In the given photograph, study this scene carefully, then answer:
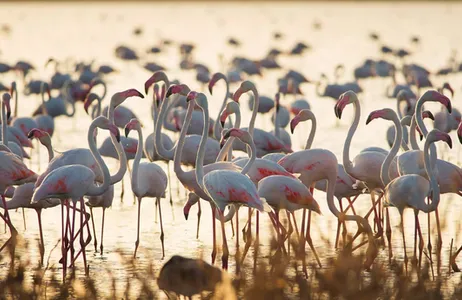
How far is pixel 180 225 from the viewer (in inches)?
377

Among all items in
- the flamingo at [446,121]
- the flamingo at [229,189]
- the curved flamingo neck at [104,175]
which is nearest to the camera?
the flamingo at [229,189]

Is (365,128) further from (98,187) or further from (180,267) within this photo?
(180,267)

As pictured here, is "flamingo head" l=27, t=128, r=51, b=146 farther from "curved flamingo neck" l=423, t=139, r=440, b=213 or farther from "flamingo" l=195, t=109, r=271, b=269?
"curved flamingo neck" l=423, t=139, r=440, b=213

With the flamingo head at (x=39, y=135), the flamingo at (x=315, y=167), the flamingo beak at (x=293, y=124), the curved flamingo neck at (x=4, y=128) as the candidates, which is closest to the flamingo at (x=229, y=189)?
the flamingo at (x=315, y=167)

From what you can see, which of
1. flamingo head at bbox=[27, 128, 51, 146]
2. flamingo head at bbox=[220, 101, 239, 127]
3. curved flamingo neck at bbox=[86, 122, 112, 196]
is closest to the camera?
curved flamingo neck at bbox=[86, 122, 112, 196]

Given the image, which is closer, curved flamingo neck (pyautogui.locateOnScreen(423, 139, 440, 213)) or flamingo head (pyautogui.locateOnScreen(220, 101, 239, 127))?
curved flamingo neck (pyautogui.locateOnScreen(423, 139, 440, 213))

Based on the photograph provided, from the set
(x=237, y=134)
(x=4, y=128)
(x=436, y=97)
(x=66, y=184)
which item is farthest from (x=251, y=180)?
(x=4, y=128)

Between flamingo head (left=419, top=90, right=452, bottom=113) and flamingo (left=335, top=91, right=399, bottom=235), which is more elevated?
flamingo head (left=419, top=90, right=452, bottom=113)

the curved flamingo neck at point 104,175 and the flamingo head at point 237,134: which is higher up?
the flamingo head at point 237,134

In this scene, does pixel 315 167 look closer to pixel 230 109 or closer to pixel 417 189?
pixel 417 189

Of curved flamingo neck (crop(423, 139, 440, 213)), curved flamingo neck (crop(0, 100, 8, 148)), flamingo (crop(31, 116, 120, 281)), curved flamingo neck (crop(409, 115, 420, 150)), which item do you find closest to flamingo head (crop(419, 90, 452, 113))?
curved flamingo neck (crop(423, 139, 440, 213))

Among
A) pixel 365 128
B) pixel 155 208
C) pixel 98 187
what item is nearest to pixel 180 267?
pixel 98 187

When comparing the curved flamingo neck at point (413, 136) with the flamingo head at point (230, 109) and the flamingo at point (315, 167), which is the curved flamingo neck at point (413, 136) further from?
the flamingo head at point (230, 109)

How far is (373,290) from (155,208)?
5310mm
